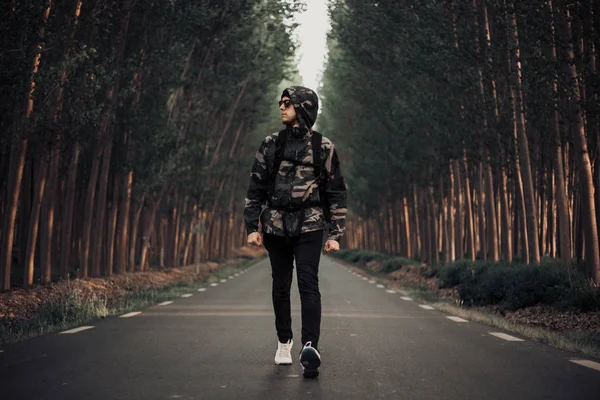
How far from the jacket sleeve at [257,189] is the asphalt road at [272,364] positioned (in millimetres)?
1276

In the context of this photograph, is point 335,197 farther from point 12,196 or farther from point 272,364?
point 12,196

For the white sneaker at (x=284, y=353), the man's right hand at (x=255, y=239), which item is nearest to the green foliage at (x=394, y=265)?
the white sneaker at (x=284, y=353)

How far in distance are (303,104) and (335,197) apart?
0.79 meters

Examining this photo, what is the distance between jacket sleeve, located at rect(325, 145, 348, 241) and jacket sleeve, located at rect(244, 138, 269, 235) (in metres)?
0.51

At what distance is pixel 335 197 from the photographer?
279 inches

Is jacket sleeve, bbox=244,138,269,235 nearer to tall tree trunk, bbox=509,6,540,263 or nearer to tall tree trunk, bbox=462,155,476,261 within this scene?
tall tree trunk, bbox=509,6,540,263

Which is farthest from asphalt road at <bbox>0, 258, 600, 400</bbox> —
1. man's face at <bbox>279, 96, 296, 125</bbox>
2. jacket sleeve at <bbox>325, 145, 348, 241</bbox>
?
man's face at <bbox>279, 96, 296, 125</bbox>

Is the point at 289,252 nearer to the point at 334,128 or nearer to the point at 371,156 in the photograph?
the point at 371,156

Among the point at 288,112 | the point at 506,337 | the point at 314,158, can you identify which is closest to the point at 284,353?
the point at 314,158

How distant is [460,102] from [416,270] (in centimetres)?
857

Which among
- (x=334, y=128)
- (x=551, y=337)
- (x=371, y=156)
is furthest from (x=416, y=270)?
(x=334, y=128)

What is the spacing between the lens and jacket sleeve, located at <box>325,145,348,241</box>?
23.1 ft

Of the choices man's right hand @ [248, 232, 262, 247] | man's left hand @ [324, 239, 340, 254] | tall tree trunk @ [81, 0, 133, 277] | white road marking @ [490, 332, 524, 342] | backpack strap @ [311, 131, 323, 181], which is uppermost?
tall tree trunk @ [81, 0, 133, 277]

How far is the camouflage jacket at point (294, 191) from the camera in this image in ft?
22.7
